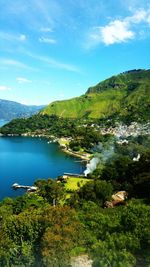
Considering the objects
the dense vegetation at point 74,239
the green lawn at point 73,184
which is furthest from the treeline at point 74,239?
the green lawn at point 73,184

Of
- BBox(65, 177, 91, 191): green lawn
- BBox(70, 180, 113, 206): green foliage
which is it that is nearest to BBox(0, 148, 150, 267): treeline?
BBox(70, 180, 113, 206): green foliage

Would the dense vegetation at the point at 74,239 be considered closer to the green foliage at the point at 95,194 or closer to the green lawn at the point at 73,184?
the green foliage at the point at 95,194

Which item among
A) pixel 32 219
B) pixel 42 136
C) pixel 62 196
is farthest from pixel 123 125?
pixel 32 219

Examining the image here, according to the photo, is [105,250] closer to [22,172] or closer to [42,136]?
[22,172]

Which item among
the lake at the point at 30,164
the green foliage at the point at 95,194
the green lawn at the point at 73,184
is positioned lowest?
the lake at the point at 30,164

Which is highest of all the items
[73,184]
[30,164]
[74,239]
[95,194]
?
[74,239]

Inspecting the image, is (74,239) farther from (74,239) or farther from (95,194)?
(95,194)

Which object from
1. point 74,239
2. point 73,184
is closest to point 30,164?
point 73,184

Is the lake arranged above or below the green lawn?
below

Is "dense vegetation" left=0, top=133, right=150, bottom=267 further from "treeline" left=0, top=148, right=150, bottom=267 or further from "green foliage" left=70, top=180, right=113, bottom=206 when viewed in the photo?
"green foliage" left=70, top=180, right=113, bottom=206
